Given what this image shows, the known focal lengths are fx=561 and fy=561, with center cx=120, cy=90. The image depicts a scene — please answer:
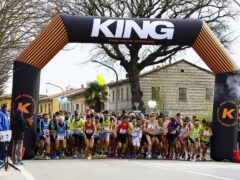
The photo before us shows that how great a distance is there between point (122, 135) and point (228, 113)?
4049 millimetres

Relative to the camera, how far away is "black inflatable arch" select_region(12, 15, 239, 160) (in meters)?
19.1

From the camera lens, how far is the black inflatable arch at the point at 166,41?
1909cm

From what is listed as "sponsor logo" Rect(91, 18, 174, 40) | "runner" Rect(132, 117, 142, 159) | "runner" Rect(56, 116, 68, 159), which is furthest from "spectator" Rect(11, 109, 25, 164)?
"runner" Rect(132, 117, 142, 159)

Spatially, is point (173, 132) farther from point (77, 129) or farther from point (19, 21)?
point (19, 21)

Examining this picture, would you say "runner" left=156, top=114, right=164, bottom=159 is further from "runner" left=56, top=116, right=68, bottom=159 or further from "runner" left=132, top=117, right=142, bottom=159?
"runner" left=56, top=116, right=68, bottom=159

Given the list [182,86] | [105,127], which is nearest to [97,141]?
[105,127]

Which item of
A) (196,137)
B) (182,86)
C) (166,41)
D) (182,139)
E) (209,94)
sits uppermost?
(182,86)

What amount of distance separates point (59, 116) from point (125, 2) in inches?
860

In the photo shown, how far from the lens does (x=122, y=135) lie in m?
21.1

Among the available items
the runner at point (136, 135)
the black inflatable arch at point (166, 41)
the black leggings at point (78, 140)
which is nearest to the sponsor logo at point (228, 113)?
the black inflatable arch at point (166, 41)

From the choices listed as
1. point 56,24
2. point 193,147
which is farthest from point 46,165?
point 193,147

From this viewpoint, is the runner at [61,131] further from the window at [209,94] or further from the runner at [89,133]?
the window at [209,94]

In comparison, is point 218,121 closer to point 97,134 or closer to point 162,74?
point 97,134

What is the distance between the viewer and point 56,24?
1903cm
